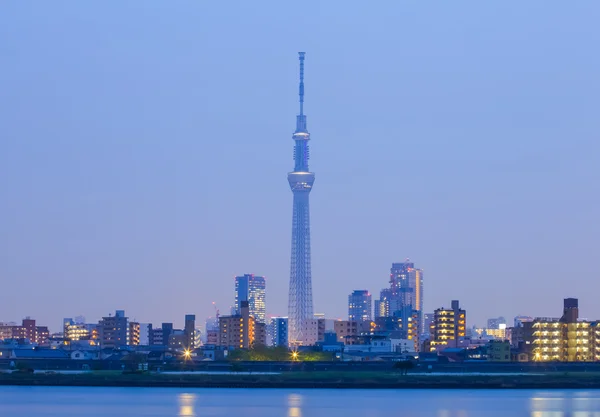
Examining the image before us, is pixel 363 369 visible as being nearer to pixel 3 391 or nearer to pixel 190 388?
pixel 190 388

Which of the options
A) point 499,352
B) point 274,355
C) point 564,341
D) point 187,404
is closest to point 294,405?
point 187,404

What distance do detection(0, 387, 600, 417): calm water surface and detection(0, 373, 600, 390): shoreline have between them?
3.09 metres

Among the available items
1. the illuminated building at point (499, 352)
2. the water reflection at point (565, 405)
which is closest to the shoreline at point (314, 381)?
the water reflection at point (565, 405)

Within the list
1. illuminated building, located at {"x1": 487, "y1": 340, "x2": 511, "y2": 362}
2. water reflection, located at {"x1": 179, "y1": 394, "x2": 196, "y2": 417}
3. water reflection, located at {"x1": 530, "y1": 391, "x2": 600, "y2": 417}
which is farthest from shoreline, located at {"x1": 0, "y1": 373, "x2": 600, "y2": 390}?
illuminated building, located at {"x1": 487, "y1": 340, "x2": 511, "y2": 362}

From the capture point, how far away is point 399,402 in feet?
339

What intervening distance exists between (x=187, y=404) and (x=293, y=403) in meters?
7.34

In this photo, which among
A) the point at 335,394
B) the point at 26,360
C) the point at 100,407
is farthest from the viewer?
the point at 26,360

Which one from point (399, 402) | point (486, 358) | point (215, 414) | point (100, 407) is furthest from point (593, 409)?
point (486, 358)

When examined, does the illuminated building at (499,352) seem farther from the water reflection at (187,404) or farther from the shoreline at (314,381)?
the water reflection at (187,404)

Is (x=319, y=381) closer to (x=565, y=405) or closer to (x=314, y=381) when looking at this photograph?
(x=314, y=381)

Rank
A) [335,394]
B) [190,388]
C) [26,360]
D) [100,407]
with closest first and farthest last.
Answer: [100,407]
[335,394]
[190,388]
[26,360]

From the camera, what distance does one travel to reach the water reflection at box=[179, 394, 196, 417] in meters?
91.7

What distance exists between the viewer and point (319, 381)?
131m

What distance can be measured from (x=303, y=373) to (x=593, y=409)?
48.2m
